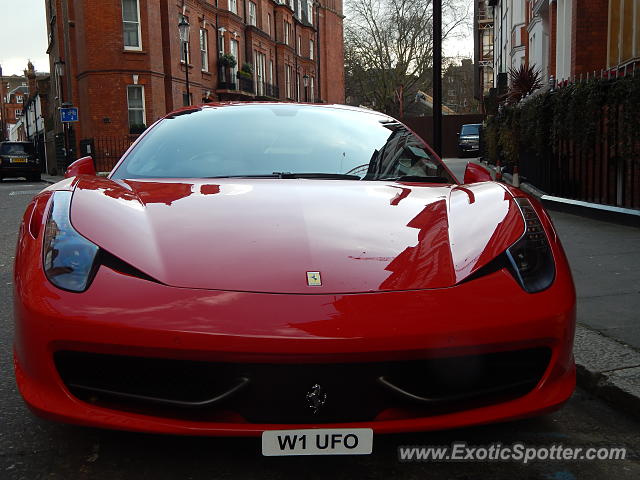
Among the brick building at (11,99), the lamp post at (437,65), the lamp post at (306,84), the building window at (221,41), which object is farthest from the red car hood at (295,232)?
the brick building at (11,99)

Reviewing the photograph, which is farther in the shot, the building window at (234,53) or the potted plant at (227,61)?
the building window at (234,53)

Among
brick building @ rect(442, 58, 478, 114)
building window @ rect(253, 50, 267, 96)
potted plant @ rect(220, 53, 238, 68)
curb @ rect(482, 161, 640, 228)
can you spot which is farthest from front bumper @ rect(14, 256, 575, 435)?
brick building @ rect(442, 58, 478, 114)

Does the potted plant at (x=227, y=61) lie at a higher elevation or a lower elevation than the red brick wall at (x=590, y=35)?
higher

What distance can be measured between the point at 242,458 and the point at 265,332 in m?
0.54

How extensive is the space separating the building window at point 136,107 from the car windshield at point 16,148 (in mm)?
4300

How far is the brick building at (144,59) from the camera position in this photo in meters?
28.8

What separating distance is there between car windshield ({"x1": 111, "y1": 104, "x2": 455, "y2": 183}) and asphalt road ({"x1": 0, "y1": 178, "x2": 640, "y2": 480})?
1217 millimetres

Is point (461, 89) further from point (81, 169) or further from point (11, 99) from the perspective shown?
point (81, 169)

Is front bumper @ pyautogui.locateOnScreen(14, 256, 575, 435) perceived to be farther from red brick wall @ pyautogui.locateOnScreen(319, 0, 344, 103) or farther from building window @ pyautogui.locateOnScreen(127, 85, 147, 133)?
red brick wall @ pyautogui.locateOnScreen(319, 0, 344, 103)

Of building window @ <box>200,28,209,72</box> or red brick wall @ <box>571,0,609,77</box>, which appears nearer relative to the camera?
red brick wall @ <box>571,0,609,77</box>

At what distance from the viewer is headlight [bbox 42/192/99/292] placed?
2.01 m

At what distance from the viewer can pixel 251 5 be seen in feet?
140

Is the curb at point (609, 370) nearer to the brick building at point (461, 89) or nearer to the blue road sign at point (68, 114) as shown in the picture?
the blue road sign at point (68, 114)

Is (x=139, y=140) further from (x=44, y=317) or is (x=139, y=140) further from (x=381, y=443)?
(x=381, y=443)
